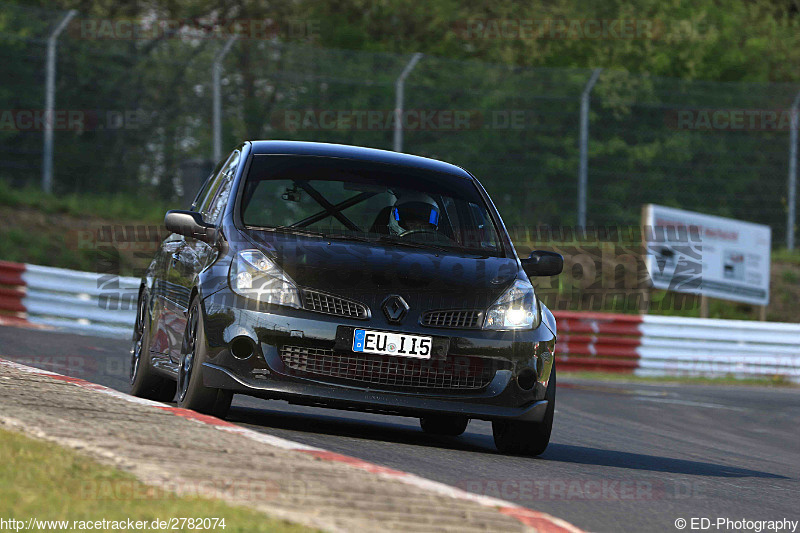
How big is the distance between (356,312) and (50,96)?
16.4 meters

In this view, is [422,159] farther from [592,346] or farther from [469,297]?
[592,346]

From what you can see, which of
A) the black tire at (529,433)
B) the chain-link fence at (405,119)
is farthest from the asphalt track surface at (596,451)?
the chain-link fence at (405,119)

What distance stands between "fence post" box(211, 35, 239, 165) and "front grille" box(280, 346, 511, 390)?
15.5 m

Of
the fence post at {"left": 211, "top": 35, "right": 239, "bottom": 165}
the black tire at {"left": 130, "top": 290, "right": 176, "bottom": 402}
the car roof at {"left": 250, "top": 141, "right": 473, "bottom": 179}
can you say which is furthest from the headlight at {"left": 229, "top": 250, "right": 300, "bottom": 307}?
the fence post at {"left": 211, "top": 35, "right": 239, "bottom": 165}

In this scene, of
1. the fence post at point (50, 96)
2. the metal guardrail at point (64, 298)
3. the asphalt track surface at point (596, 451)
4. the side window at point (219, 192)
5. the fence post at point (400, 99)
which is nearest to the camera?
the asphalt track surface at point (596, 451)

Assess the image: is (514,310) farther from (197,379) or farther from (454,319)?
(197,379)

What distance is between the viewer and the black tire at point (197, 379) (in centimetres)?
695

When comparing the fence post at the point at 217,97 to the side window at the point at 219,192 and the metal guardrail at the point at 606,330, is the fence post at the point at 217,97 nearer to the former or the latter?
the metal guardrail at the point at 606,330

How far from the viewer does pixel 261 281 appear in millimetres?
6895

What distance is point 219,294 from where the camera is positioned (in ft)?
22.8

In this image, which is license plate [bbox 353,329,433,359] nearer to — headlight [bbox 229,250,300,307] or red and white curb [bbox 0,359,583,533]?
headlight [bbox 229,250,300,307]

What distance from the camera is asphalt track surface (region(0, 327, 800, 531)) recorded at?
19.6 feet

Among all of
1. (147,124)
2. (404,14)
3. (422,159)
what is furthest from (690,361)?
(404,14)

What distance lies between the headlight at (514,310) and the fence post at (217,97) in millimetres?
15207
